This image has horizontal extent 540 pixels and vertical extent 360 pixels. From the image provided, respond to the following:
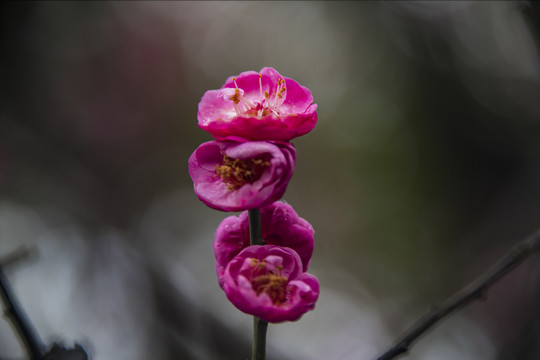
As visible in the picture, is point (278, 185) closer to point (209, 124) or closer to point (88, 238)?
point (209, 124)

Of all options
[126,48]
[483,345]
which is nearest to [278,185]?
[483,345]

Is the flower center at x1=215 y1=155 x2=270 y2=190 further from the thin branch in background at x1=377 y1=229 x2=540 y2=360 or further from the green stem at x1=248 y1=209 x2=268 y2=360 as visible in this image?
the thin branch in background at x1=377 y1=229 x2=540 y2=360

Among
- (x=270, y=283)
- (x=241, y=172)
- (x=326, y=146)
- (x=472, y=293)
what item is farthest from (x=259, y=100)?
(x=326, y=146)

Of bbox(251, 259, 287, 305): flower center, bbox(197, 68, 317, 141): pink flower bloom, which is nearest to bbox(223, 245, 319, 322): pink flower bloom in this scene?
bbox(251, 259, 287, 305): flower center

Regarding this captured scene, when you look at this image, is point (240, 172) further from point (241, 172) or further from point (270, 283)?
point (270, 283)

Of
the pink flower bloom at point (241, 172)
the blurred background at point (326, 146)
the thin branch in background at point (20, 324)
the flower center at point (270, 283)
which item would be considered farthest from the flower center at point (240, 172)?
the blurred background at point (326, 146)
